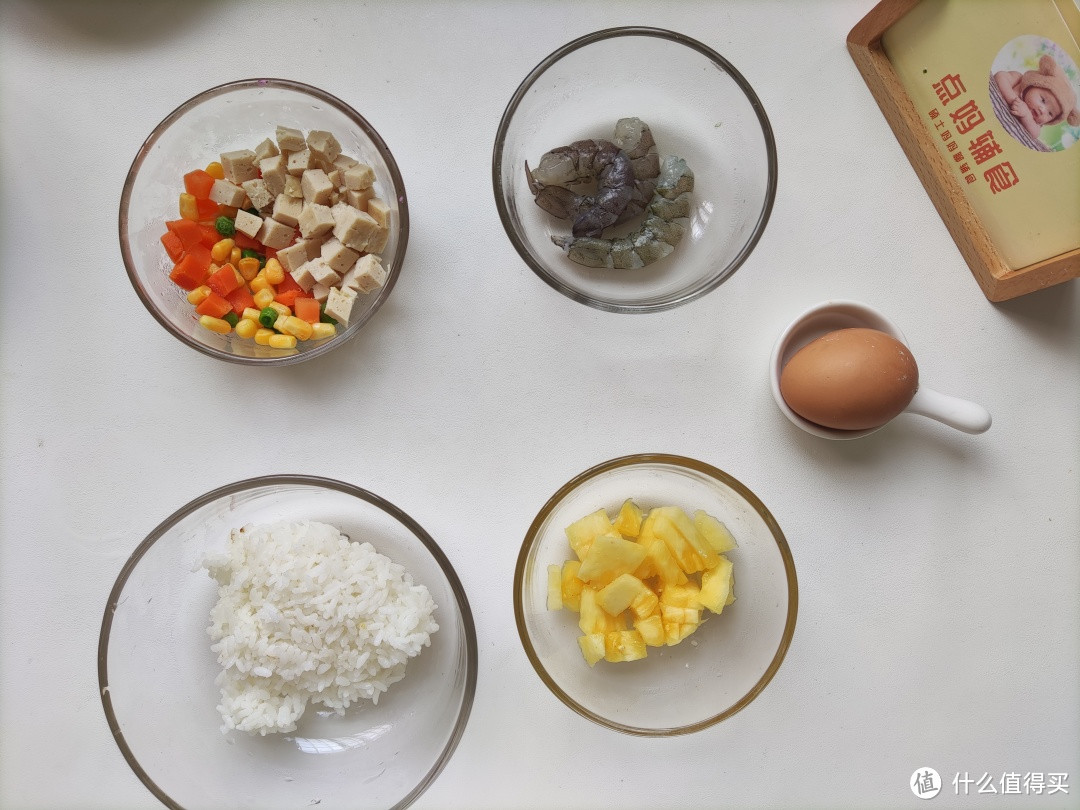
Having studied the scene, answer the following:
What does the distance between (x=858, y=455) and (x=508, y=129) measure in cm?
89

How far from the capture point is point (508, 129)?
50.7 inches

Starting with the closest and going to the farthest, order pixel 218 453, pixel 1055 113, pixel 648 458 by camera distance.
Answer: pixel 1055 113 → pixel 648 458 → pixel 218 453

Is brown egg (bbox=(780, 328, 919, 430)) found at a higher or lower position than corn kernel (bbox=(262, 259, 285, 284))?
lower

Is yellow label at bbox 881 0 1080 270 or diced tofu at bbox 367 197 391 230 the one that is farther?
diced tofu at bbox 367 197 391 230

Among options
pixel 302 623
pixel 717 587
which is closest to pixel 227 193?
pixel 302 623

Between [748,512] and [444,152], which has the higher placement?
[444,152]

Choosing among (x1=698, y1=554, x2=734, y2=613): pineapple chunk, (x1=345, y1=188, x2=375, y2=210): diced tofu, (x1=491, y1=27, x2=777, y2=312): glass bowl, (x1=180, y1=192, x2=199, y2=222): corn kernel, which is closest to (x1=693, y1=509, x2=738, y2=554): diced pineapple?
(x1=698, y1=554, x2=734, y2=613): pineapple chunk

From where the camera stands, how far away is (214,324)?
1.26 m

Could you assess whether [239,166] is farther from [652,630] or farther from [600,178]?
[652,630]

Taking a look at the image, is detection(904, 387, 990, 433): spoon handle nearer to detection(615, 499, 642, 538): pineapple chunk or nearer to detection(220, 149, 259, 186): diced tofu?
detection(615, 499, 642, 538): pineapple chunk

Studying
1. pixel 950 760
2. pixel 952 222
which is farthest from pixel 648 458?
pixel 950 760

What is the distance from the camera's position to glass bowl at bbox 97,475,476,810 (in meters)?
1.28

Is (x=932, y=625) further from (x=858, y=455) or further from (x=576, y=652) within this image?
(x=576, y=652)

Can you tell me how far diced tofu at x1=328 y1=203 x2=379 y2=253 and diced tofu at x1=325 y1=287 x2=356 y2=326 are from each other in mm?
83
